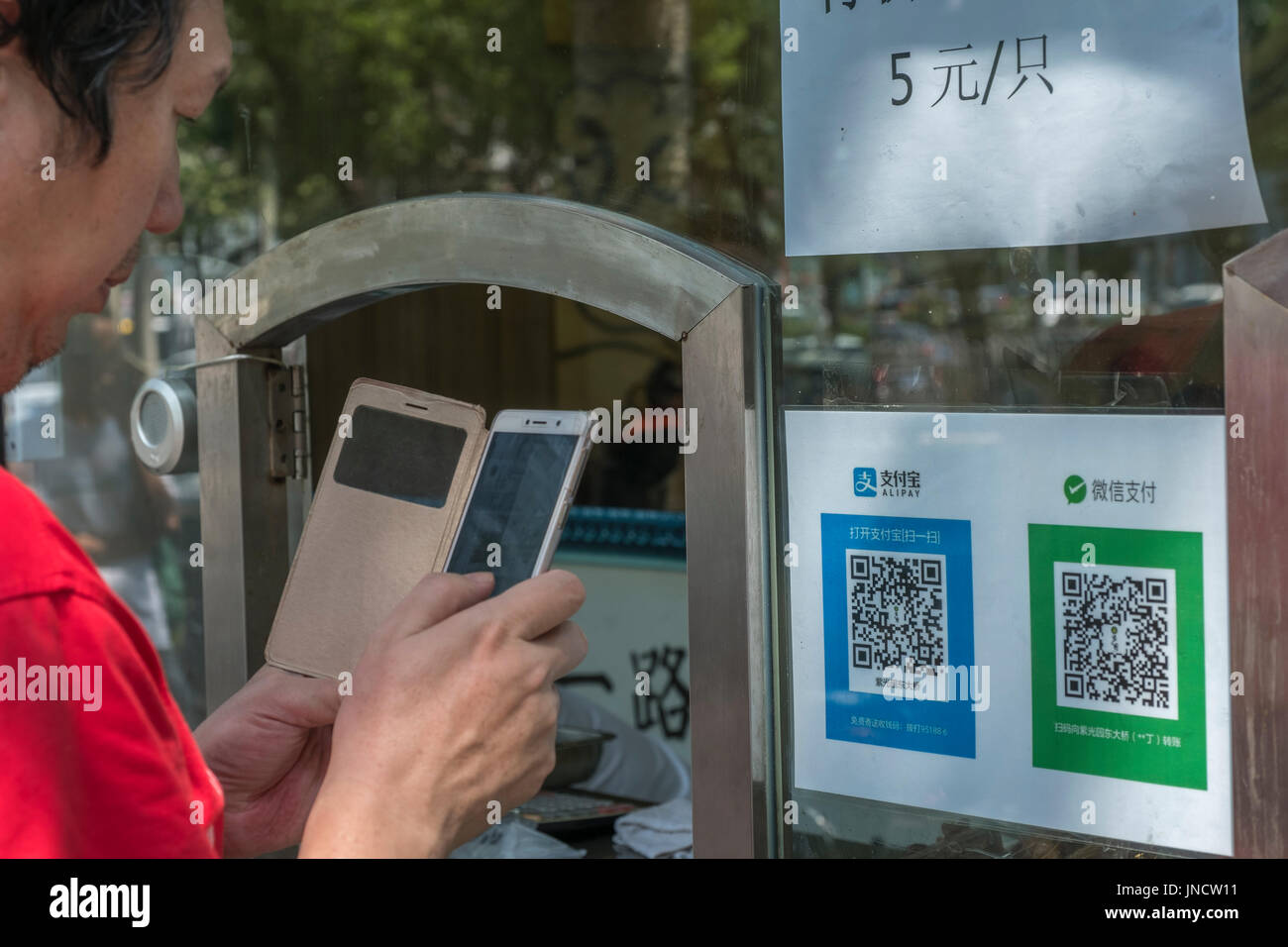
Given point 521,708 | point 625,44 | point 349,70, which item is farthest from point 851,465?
point 349,70

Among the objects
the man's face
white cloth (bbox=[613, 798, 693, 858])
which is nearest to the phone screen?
the man's face

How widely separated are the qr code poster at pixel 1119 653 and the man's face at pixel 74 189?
869mm

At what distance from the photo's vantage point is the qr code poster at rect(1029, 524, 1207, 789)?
123 centimetres

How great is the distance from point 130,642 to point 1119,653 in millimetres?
880

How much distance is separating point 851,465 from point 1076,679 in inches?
12.4

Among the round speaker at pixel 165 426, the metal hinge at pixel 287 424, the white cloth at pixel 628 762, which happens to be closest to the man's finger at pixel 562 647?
the metal hinge at pixel 287 424

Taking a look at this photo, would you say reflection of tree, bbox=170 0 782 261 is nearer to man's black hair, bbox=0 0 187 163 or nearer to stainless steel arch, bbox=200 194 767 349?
stainless steel arch, bbox=200 194 767 349

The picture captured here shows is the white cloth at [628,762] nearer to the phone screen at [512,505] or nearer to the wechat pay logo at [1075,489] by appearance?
the phone screen at [512,505]

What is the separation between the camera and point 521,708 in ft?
4.01

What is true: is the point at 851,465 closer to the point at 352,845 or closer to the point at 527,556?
the point at 527,556

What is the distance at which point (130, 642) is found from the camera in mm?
938

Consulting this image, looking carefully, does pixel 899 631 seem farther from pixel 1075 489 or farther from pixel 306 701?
pixel 306 701

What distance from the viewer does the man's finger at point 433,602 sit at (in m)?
1.23

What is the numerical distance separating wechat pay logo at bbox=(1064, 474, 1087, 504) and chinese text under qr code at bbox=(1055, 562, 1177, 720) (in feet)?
0.21
